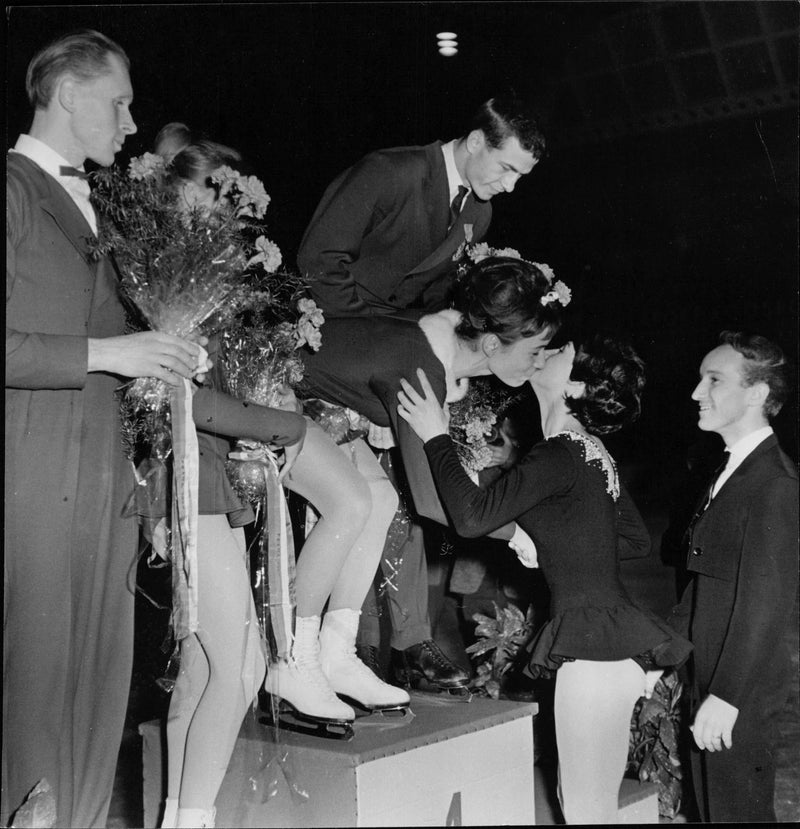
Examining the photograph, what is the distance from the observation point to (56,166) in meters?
3.35

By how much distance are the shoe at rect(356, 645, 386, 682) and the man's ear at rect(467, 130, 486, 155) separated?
69.2 inches

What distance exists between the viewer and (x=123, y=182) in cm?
337

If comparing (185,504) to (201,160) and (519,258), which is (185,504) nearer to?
(201,160)

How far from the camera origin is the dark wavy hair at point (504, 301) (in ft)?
12.7

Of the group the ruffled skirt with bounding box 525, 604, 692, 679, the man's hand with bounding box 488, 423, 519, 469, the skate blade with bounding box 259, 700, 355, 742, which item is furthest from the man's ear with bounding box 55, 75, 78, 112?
the ruffled skirt with bounding box 525, 604, 692, 679

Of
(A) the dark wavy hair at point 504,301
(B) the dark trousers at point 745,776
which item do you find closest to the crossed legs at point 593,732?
(B) the dark trousers at point 745,776

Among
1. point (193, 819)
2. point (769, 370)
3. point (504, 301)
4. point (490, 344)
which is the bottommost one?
point (193, 819)

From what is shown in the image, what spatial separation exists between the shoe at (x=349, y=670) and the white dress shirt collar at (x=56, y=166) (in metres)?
1.50

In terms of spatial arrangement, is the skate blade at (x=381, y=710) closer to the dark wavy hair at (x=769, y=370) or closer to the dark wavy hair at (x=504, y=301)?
the dark wavy hair at (x=504, y=301)

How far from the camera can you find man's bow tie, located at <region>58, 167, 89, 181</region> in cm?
336

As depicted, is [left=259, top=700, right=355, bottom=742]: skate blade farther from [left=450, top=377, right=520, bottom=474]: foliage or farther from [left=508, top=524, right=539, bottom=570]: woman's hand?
[left=450, top=377, right=520, bottom=474]: foliage

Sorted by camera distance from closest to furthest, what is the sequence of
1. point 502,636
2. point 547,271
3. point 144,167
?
point 144,167 < point 547,271 < point 502,636

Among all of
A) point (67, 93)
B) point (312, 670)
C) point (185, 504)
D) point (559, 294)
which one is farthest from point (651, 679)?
point (67, 93)

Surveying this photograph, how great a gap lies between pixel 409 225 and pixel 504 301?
41 cm
